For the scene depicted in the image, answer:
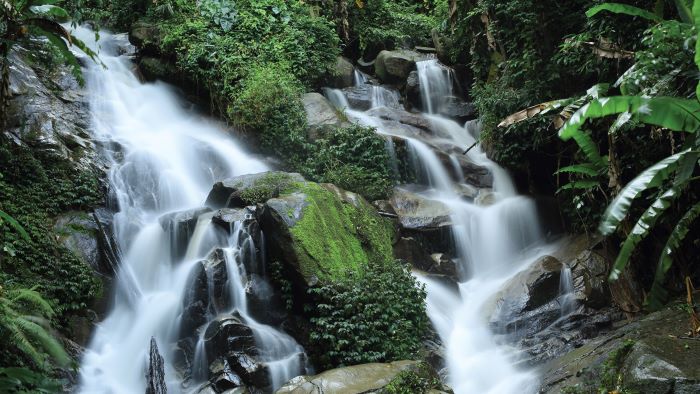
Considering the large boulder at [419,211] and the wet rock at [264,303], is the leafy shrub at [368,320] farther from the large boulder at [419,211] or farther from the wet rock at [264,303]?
the large boulder at [419,211]

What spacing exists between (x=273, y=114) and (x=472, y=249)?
5706mm


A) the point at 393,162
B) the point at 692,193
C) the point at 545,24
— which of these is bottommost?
the point at 393,162

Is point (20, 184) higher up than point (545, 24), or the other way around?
point (545, 24)

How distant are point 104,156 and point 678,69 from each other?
1050cm

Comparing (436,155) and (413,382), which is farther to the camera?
(436,155)

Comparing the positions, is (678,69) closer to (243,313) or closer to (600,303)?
(600,303)

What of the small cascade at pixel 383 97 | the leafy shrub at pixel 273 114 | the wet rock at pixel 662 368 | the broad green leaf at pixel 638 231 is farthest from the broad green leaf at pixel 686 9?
the small cascade at pixel 383 97

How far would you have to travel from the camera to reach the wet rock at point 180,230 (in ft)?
33.0

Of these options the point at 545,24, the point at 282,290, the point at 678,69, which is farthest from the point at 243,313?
the point at 545,24

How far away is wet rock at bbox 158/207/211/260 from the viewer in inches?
396

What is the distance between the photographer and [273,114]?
14016 millimetres

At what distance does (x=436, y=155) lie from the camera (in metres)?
14.5

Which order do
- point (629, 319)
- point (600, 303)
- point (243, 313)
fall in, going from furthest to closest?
point (600, 303), point (243, 313), point (629, 319)

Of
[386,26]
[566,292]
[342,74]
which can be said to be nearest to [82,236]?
[566,292]
